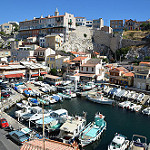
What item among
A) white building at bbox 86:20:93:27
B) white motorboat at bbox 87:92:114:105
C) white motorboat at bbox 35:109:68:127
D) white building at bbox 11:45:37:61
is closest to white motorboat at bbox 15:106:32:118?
white motorboat at bbox 35:109:68:127

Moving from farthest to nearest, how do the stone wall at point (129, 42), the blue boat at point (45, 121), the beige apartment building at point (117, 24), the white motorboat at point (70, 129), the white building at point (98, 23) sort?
the beige apartment building at point (117, 24) < the white building at point (98, 23) < the stone wall at point (129, 42) < the blue boat at point (45, 121) < the white motorboat at point (70, 129)

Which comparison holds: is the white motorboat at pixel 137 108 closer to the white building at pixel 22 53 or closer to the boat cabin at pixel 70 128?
the boat cabin at pixel 70 128

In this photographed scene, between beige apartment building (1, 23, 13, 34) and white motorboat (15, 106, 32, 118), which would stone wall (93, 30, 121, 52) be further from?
beige apartment building (1, 23, 13, 34)

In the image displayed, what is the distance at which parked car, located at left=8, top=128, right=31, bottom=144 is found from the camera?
14950 millimetres

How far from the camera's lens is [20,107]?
24.6 meters

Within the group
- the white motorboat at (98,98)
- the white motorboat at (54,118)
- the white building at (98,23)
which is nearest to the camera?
the white motorboat at (54,118)

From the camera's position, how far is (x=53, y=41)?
56000 mm

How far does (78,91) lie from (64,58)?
1492cm

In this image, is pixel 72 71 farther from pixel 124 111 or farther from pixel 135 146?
pixel 135 146

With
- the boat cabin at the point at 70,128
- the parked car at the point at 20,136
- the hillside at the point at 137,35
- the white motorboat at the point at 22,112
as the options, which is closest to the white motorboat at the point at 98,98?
the boat cabin at the point at 70,128

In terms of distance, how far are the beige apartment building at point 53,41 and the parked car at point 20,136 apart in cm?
4349

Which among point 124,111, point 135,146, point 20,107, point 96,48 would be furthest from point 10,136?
point 96,48

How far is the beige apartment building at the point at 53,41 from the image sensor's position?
2197 inches

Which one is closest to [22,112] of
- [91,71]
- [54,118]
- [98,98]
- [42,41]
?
[54,118]
